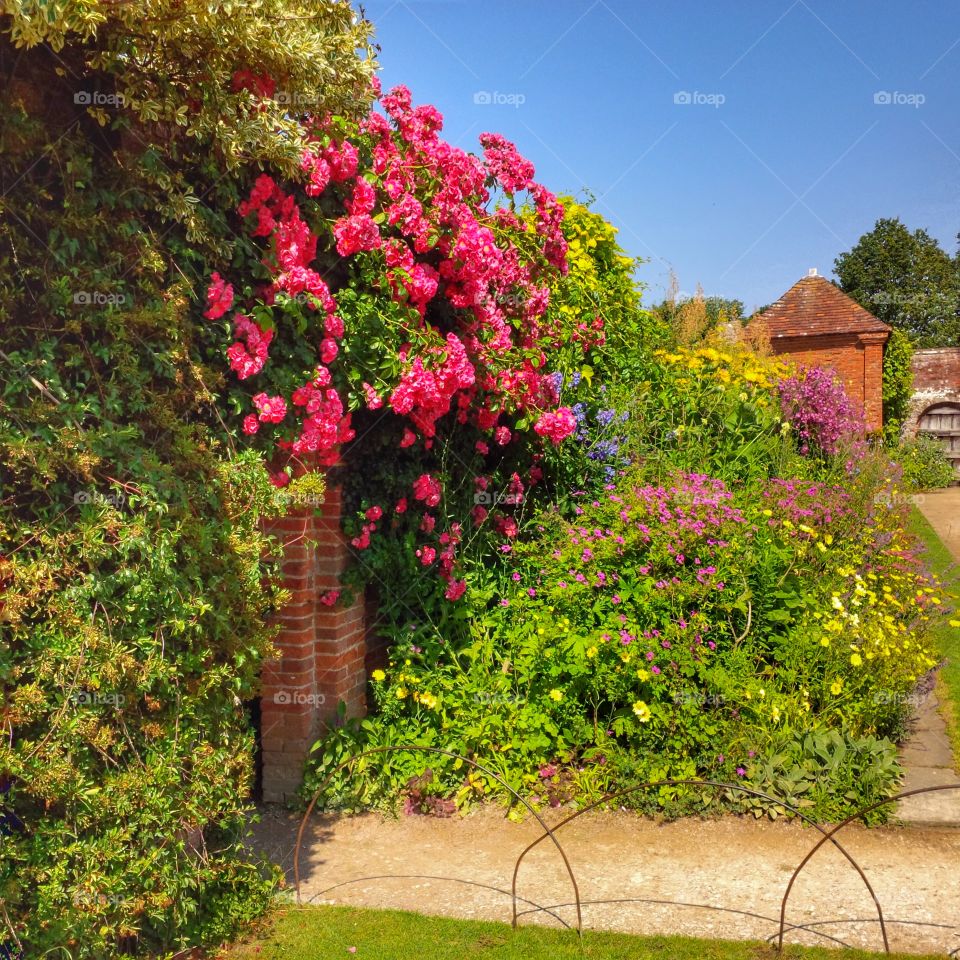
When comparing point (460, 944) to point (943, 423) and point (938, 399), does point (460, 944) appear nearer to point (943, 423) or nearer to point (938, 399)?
point (943, 423)

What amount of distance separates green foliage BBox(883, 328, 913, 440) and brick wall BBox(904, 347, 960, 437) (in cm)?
198

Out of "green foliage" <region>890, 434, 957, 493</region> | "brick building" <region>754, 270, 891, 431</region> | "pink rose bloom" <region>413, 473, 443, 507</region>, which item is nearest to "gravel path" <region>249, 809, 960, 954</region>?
"pink rose bloom" <region>413, 473, 443, 507</region>

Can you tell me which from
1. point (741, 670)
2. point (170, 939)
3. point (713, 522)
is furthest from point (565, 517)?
point (170, 939)

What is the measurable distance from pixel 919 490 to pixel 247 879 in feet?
68.3

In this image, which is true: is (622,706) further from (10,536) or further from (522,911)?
(10,536)

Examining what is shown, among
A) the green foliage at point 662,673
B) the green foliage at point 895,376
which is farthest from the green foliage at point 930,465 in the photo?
the green foliage at point 662,673

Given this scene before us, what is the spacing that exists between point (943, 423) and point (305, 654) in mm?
27771

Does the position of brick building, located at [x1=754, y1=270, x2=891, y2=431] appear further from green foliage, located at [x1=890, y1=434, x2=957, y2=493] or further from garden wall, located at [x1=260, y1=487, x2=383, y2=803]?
garden wall, located at [x1=260, y1=487, x2=383, y2=803]

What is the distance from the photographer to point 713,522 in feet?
18.4

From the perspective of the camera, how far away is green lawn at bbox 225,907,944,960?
11.9 ft

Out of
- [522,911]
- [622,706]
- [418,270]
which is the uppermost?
[418,270]

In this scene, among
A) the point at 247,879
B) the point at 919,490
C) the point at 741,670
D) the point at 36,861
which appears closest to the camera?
the point at 36,861

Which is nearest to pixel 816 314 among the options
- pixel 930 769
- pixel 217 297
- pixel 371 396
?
pixel 930 769

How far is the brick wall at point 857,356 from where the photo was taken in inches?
854
